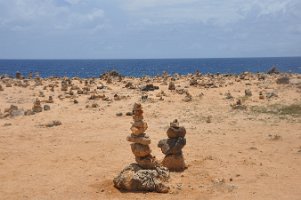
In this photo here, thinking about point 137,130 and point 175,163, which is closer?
point 137,130

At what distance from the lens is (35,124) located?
21.1 meters

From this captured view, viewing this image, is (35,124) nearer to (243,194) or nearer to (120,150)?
(120,150)

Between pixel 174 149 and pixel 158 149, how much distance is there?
2492 millimetres

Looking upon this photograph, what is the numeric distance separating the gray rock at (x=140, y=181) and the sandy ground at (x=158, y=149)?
0.81ft

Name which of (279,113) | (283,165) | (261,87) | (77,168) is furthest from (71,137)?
(261,87)

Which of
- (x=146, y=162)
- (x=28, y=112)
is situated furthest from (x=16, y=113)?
(x=146, y=162)

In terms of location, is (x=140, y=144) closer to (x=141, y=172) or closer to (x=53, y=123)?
(x=141, y=172)

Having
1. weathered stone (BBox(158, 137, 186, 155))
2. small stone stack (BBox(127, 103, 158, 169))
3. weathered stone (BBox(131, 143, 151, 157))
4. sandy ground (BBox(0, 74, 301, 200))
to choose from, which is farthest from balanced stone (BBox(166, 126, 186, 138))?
weathered stone (BBox(131, 143, 151, 157))

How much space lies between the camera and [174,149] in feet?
44.7

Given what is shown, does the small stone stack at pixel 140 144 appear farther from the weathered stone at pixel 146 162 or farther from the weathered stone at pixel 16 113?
the weathered stone at pixel 16 113

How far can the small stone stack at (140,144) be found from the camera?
12.4 metres

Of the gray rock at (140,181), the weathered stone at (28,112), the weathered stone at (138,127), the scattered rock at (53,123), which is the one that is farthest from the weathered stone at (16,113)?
the gray rock at (140,181)

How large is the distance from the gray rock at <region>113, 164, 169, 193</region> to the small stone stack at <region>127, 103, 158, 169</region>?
305mm

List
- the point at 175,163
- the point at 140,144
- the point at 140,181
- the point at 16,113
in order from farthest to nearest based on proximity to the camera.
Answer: the point at 16,113, the point at 175,163, the point at 140,144, the point at 140,181
